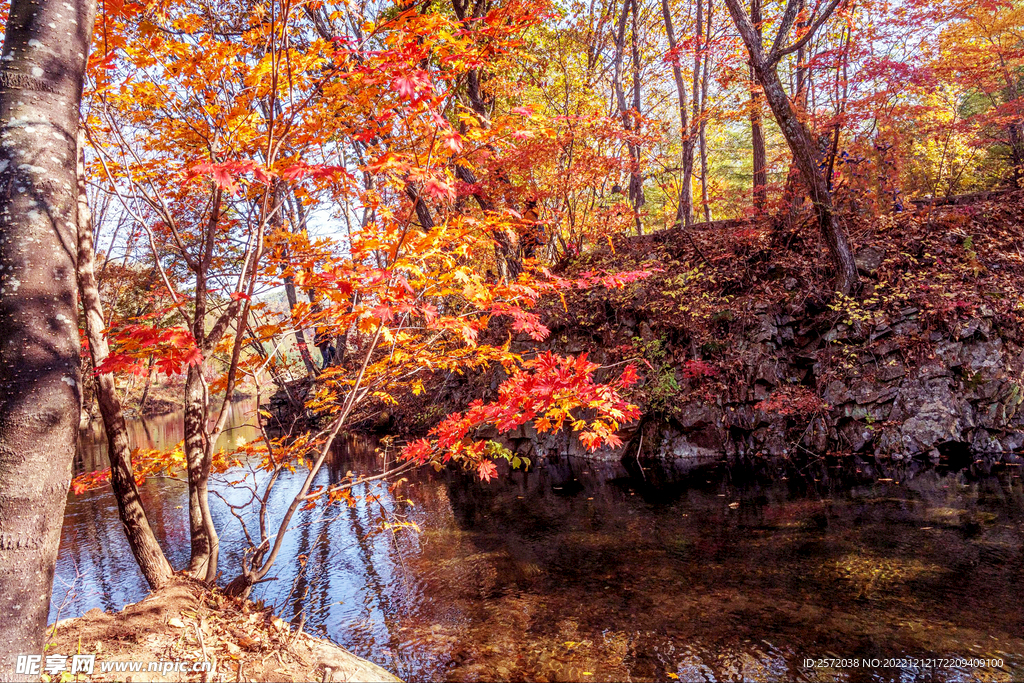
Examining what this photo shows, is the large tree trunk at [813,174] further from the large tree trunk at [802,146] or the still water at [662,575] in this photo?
the still water at [662,575]

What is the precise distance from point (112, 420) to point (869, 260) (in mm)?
10368

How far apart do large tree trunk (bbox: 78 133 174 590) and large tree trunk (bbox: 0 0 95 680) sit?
1688 mm

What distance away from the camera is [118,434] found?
3336mm

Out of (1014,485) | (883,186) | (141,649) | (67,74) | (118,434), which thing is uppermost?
(883,186)

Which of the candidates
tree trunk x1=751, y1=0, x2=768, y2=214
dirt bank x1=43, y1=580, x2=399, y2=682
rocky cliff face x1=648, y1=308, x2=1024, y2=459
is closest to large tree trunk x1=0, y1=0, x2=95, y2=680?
dirt bank x1=43, y1=580, x2=399, y2=682

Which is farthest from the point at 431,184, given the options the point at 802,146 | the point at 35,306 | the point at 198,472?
the point at 802,146

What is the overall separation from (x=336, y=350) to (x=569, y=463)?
7.97 metres

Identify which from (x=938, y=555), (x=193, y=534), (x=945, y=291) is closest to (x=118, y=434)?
(x=193, y=534)

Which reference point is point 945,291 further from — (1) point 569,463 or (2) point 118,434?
(2) point 118,434

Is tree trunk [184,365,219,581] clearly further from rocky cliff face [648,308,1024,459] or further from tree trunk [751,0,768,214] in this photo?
tree trunk [751,0,768,214]

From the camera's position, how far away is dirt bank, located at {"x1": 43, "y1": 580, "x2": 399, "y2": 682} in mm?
2562

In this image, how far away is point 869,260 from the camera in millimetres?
8734

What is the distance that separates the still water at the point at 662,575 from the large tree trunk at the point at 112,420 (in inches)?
37.6

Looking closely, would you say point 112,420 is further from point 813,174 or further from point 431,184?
point 813,174
